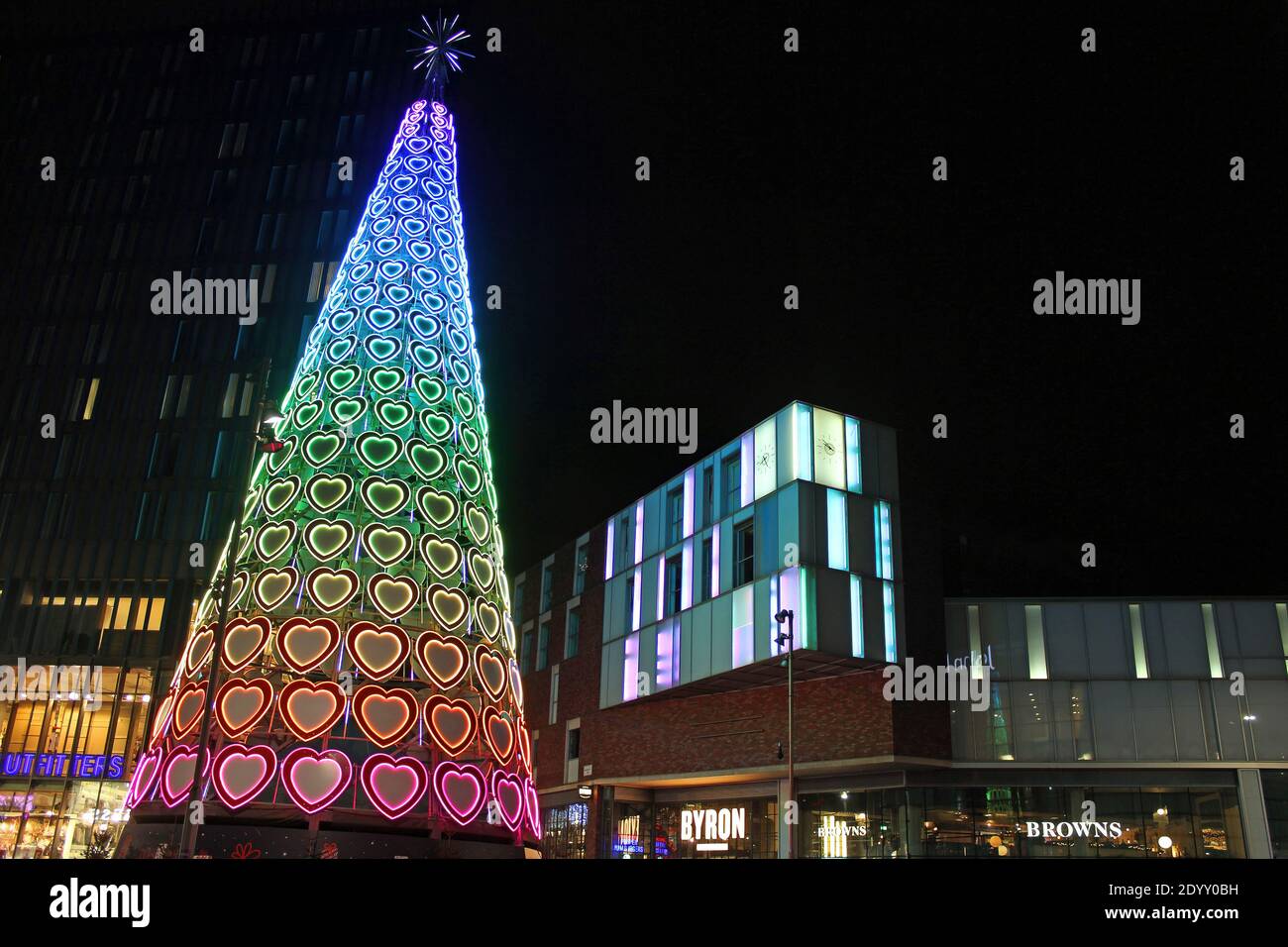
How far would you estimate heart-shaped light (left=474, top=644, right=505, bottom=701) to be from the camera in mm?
14891

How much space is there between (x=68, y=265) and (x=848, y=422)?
5687 centimetres

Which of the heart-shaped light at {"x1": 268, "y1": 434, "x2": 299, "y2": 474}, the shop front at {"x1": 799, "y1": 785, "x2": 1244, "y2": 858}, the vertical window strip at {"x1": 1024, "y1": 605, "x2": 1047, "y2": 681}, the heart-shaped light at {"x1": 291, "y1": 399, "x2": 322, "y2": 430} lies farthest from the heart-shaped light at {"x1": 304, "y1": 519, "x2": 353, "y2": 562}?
the vertical window strip at {"x1": 1024, "y1": 605, "x2": 1047, "y2": 681}

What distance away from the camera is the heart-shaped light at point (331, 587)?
14109mm

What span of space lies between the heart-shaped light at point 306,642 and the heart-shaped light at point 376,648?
0.84 ft

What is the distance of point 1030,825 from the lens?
33.0 m

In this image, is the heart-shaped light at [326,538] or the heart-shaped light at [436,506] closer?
the heart-shaped light at [326,538]

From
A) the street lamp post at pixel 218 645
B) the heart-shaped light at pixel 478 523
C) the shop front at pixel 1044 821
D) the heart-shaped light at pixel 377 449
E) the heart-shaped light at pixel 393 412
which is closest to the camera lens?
the street lamp post at pixel 218 645

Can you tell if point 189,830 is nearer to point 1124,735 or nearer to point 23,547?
point 1124,735

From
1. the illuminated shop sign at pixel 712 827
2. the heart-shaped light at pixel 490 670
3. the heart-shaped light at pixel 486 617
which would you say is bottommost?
the illuminated shop sign at pixel 712 827

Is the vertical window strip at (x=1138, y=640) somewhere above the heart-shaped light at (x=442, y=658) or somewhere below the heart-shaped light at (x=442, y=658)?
above

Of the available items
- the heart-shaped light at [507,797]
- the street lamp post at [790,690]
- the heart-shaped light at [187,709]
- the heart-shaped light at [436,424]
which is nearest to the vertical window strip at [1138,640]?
the street lamp post at [790,690]

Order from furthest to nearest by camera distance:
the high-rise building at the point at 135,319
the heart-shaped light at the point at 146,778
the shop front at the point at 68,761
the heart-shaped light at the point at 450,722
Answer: the high-rise building at the point at 135,319
the shop front at the point at 68,761
the heart-shaped light at the point at 450,722
the heart-shaped light at the point at 146,778

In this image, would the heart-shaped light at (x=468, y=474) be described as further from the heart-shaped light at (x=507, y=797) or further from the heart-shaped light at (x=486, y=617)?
the heart-shaped light at (x=507, y=797)

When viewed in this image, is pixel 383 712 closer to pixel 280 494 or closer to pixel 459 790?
pixel 459 790
